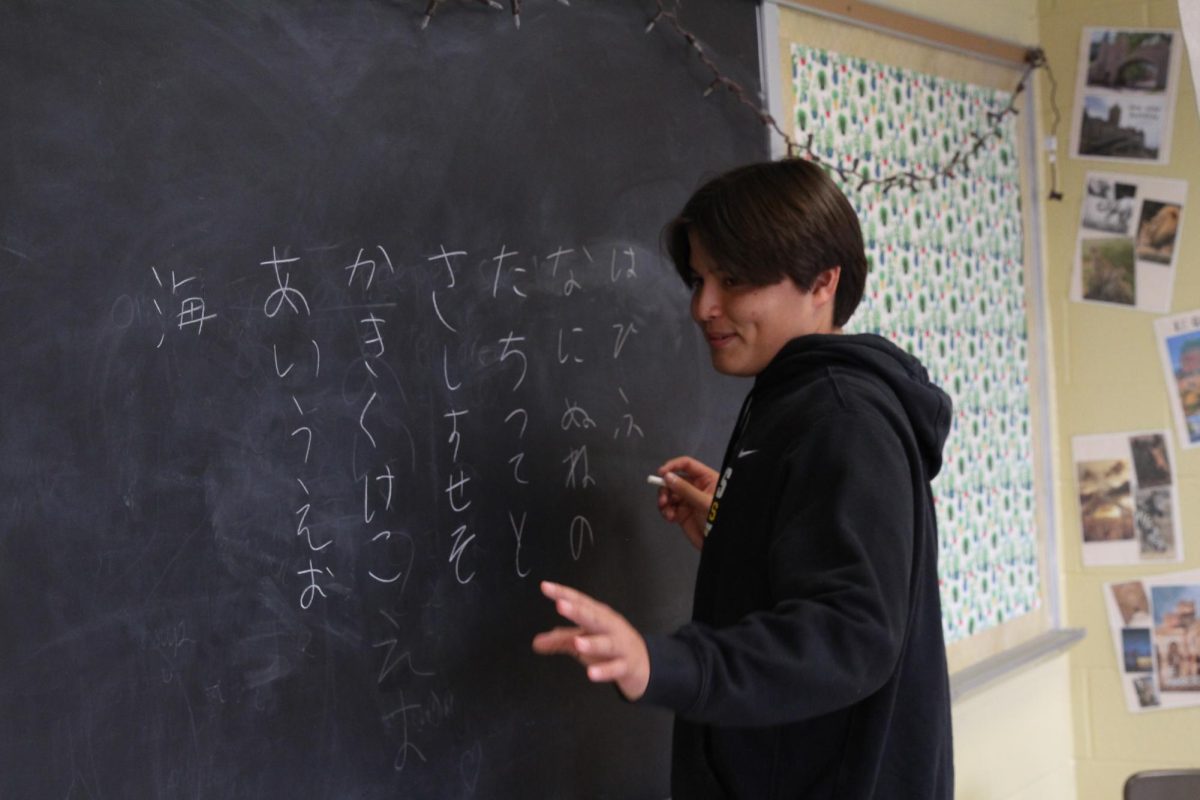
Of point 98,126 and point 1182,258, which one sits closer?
point 98,126

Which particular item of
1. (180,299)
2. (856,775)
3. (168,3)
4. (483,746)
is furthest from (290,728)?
(168,3)

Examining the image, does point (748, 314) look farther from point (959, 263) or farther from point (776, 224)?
point (959, 263)

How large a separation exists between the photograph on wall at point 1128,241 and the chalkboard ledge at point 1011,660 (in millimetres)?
847

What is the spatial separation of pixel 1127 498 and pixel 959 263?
0.85 meters

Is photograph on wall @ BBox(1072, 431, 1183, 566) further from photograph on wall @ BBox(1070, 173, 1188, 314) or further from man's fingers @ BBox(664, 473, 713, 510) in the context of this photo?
man's fingers @ BBox(664, 473, 713, 510)

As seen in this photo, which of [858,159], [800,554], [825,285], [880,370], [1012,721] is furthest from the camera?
[1012,721]

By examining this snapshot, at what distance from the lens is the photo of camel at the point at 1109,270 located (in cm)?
330

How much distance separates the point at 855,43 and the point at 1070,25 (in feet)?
3.28

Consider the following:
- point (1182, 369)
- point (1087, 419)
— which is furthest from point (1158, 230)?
point (1087, 419)

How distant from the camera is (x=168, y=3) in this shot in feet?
4.66

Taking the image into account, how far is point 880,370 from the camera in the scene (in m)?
1.43

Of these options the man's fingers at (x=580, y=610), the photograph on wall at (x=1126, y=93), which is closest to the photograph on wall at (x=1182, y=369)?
the photograph on wall at (x=1126, y=93)

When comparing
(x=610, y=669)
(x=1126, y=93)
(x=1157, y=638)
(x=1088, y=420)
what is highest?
(x=1126, y=93)

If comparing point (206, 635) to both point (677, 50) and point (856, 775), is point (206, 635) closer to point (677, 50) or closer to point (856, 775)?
point (856, 775)
